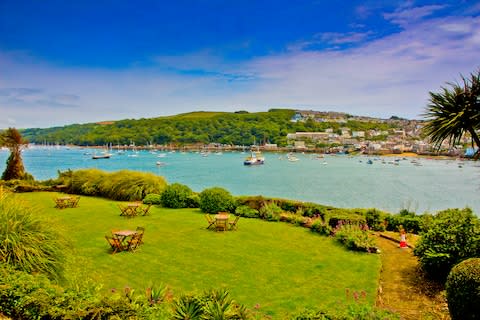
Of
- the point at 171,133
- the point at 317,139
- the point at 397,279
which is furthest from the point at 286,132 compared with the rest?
Result: the point at 397,279

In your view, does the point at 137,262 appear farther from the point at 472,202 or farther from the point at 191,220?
the point at 472,202

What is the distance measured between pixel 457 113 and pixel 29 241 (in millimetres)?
9309

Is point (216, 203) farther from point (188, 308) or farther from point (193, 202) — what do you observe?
point (188, 308)

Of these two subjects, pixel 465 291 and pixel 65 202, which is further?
Answer: pixel 65 202

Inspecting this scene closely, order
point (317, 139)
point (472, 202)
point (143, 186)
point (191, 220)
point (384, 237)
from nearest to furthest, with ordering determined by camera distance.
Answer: point (384, 237) → point (191, 220) → point (143, 186) → point (472, 202) → point (317, 139)

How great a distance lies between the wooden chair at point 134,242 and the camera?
10086mm

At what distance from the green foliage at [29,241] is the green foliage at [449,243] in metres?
7.81

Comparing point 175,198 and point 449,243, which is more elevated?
point 449,243

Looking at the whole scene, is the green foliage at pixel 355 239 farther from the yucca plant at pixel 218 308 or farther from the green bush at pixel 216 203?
the yucca plant at pixel 218 308

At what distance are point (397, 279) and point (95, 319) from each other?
23.5ft

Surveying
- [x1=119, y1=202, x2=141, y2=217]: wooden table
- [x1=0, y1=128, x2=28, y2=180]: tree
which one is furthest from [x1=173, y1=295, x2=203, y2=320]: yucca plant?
[x1=0, y1=128, x2=28, y2=180]: tree

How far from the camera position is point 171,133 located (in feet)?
615

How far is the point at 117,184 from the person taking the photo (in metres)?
20.9

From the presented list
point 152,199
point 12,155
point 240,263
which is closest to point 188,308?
point 240,263
